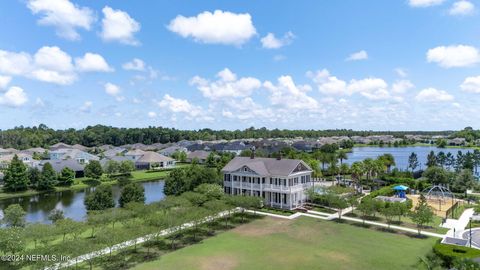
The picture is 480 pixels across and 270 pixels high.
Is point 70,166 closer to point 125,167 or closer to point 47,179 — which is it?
point 125,167

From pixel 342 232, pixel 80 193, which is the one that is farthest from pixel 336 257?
pixel 80 193

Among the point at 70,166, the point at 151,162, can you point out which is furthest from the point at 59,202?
the point at 151,162

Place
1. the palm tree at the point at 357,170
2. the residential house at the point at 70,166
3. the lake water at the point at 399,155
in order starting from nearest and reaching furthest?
the palm tree at the point at 357,170
the residential house at the point at 70,166
the lake water at the point at 399,155

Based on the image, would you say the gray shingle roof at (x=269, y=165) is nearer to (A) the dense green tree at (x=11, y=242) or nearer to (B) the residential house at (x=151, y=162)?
(A) the dense green tree at (x=11, y=242)

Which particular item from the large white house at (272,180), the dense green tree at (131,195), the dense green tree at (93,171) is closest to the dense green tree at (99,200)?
the dense green tree at (131,195)

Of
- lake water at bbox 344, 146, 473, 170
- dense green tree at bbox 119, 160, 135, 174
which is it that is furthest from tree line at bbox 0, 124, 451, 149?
lake water at bbox 344, 146, 473, 170

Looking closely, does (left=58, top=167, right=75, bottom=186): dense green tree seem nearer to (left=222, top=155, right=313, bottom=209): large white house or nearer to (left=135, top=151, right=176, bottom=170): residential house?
(left=135, top=151, right=176, bottom=170): residential house
